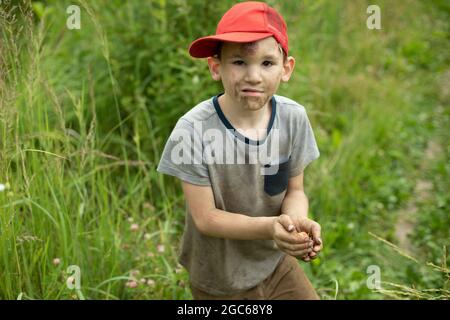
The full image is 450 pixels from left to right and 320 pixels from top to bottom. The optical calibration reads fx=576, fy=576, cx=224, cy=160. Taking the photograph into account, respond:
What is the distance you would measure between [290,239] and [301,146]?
0.43 m

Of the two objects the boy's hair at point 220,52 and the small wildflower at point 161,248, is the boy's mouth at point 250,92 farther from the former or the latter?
the small wildflower at point 161,248

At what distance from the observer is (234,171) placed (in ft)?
6.15

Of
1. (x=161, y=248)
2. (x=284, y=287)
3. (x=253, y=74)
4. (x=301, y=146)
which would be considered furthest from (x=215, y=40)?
(x=161, y=248)

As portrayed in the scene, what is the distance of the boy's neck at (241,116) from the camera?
1863mm

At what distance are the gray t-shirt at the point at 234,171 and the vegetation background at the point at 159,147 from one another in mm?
371

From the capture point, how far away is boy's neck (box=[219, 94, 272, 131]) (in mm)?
1863

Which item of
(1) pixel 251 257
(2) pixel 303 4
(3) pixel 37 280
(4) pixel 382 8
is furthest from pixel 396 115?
(3) pixel 37 280

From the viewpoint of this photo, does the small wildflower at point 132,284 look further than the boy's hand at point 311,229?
Yes

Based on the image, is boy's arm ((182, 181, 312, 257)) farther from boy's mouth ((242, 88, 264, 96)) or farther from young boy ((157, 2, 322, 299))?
boy's mouth ((242, 88, 264, 96))

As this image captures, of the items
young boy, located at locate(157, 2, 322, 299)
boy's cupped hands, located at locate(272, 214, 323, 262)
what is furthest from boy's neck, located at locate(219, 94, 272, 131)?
boy's cupped hands, located at locate(272, 214, 323, 262)

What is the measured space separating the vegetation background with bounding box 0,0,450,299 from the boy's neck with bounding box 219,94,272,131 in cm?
54

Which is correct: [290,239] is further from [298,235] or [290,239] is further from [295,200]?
[295,200]

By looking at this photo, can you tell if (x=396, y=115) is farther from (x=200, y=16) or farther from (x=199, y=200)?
(x=199, y=200)

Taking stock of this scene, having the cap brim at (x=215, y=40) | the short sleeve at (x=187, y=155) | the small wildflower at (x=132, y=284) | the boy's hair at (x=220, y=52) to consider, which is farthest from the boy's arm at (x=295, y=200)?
the small wildflower at (x=132, y=284)
